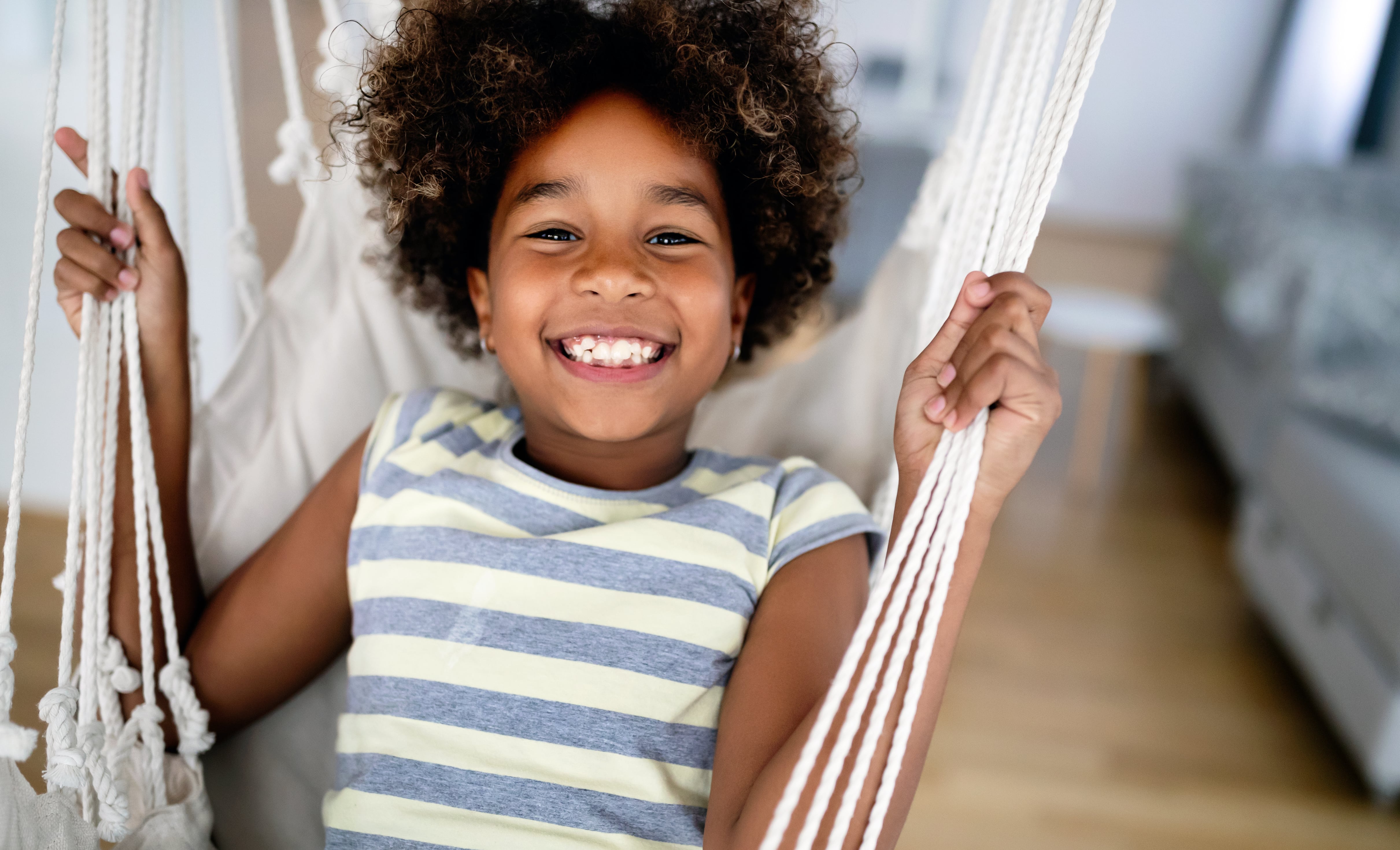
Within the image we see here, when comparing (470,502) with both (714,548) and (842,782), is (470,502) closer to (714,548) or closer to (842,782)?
(714,548)

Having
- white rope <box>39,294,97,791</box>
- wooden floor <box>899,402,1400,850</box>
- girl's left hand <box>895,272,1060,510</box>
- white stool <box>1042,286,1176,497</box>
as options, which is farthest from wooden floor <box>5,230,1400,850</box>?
girl's left hand <box>895,272,1060,510</box>

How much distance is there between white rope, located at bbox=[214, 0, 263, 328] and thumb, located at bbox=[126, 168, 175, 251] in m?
0.18

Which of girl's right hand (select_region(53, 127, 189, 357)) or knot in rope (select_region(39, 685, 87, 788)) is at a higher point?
girl's right hand (select_region(53, 127, 189, 357))

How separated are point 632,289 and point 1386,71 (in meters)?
5.40

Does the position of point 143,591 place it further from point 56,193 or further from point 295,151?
point 56,193

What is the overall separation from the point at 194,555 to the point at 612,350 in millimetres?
444

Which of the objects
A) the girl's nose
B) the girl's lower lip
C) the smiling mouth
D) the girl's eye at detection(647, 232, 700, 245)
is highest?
the girl's eye at detection(647, 232, 700, 245)

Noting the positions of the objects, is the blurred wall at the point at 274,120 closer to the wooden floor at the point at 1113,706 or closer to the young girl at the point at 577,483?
the young girl at the point at 577,483

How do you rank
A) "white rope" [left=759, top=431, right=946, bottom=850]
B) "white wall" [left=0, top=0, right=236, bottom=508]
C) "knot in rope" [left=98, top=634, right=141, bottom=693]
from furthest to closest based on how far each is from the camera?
1. "white wall" [left=0, top=0, right=236, bottom=508]
2. "knot in rope" [left=98, top=634, right=141, bottom=693]
3. "white rope" [left=759, top=431, right=946, bottom=850]

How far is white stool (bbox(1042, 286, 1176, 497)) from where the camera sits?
2.83m

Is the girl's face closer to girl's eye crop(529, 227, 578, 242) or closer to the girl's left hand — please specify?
girl's eye crop(529, 227, 578, 242)

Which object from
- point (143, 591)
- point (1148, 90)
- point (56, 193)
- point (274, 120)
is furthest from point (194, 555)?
point (1148, 90)

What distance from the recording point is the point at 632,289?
0.84m

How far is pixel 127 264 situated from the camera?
86 centimetres
